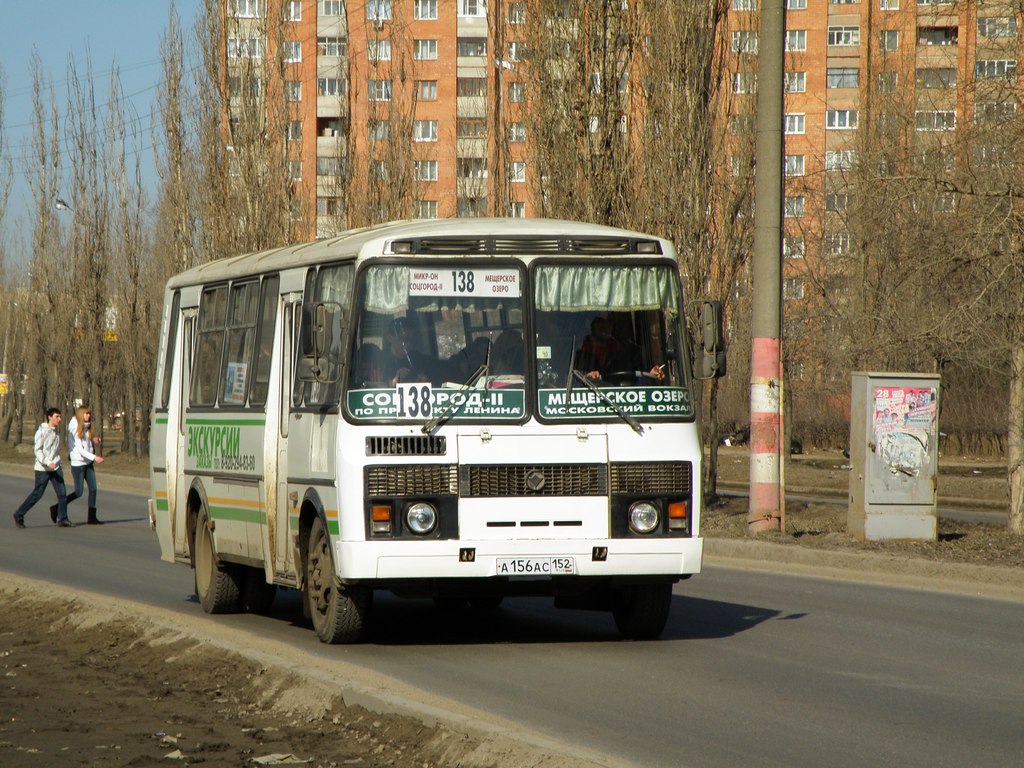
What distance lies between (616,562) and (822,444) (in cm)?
4979

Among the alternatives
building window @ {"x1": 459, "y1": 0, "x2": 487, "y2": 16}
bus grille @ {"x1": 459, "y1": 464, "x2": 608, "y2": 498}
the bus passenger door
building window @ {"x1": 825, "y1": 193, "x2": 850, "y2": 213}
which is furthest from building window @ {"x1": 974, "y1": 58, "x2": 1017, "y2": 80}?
building window @ {"x1": 459, "y1": 0, "x2": 487, "y2": 16}

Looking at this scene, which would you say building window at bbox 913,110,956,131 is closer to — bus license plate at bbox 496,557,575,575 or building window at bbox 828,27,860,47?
bus license plate at bbox 496,557,575,575

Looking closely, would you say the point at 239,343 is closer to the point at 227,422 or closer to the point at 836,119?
the point at 227,422

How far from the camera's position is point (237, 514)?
514 inches

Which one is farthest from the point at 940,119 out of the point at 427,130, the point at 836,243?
the point at 427,130

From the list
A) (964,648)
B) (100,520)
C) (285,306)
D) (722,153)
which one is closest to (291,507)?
(285,306)

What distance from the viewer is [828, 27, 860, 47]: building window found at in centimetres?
9169

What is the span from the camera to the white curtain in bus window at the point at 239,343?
13023 millimetres

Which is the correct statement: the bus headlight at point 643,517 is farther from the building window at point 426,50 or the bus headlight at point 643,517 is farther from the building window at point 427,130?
the building window at point 426,50

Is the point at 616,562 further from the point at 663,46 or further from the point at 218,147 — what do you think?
the point at 218,147

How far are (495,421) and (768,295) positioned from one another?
34.2 feet

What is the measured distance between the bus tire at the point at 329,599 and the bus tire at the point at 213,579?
7.44 feet

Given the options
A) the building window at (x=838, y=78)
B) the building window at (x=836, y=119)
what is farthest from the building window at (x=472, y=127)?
the building window at (x=838, y=78)

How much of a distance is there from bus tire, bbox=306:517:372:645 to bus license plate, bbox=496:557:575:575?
993 mm
